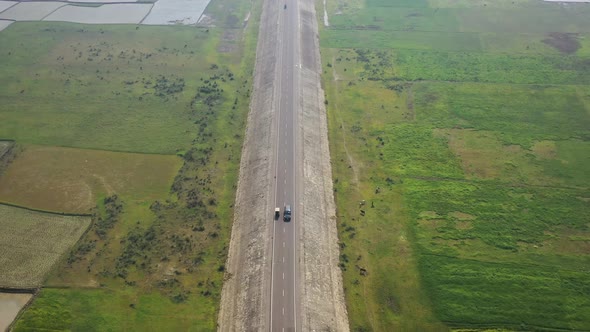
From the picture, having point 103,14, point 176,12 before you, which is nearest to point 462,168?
point 176,12

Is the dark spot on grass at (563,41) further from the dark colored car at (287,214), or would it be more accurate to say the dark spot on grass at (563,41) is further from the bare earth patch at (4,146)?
the bare earth patch at (4,146)

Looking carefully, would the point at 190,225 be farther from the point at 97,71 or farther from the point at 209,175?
the point at 97,71

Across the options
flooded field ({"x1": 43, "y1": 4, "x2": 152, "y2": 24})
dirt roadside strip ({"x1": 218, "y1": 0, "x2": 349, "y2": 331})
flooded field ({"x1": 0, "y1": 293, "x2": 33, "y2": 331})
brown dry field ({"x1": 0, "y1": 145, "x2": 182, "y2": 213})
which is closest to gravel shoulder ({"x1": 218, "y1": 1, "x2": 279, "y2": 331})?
dirt roadside strip ({"x1": 218, "y1": 0, "x2": 349, "y2": 331})

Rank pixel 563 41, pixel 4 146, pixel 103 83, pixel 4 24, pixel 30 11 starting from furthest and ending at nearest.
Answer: pixel 30 11 → pixel 4 24 → pixel 563 41 → pixel 103 83 → pixel 4 146

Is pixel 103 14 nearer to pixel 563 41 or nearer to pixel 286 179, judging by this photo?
pixel 286 179

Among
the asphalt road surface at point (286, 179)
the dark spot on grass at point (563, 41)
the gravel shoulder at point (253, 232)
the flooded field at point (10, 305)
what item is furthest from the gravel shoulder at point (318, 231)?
the dark spot on grass at point (563, 41)

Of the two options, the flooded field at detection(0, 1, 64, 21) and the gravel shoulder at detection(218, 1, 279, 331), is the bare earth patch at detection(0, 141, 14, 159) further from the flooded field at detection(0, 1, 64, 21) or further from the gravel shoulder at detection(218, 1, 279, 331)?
the flooded field at detection(0, 1, 64, 21)
